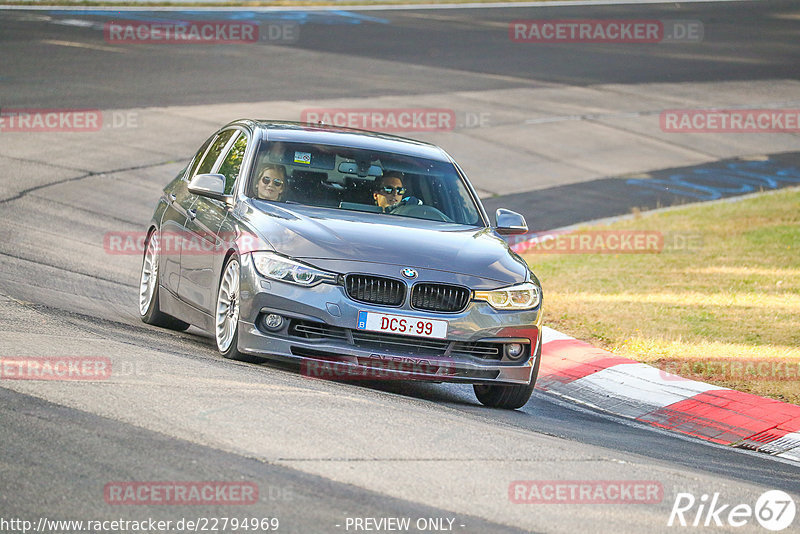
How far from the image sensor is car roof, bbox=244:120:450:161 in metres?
9.67

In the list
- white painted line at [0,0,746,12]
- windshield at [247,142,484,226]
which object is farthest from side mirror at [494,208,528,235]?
white painted line at [0,0,746,12]

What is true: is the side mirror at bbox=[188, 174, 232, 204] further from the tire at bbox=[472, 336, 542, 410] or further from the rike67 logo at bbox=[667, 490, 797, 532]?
the rike67 logo at bbox=[667, 490, 797, 532]

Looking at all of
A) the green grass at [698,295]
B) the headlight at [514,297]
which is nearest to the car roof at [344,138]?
the headlight at [514,297]

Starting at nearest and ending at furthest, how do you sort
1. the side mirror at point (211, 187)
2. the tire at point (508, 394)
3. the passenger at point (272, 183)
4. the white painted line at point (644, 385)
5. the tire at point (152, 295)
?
the tire at point (508, 394) → the side mirror at point (211, 187) → the passenger at point (272, 183) → the white painted line at point (644, 385) → the tire at point (152, 295)

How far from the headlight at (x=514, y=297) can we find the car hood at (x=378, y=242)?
0.07 metres

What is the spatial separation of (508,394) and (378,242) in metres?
1.41

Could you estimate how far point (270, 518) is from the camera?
510 cm

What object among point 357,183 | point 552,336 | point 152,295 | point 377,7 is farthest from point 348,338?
point 377,7

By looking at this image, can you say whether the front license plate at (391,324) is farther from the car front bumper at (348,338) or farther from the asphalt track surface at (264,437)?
the asphalt track surface at (264,437)

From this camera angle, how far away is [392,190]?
947 cm

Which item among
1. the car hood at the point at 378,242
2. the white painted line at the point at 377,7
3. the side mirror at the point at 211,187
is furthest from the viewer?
the white painted line at the point at 377,7

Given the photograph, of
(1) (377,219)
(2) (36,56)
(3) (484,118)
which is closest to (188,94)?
(2) (36,56)

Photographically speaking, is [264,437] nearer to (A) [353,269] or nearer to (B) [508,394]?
(A) [353,269]

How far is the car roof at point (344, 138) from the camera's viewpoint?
9.67m
